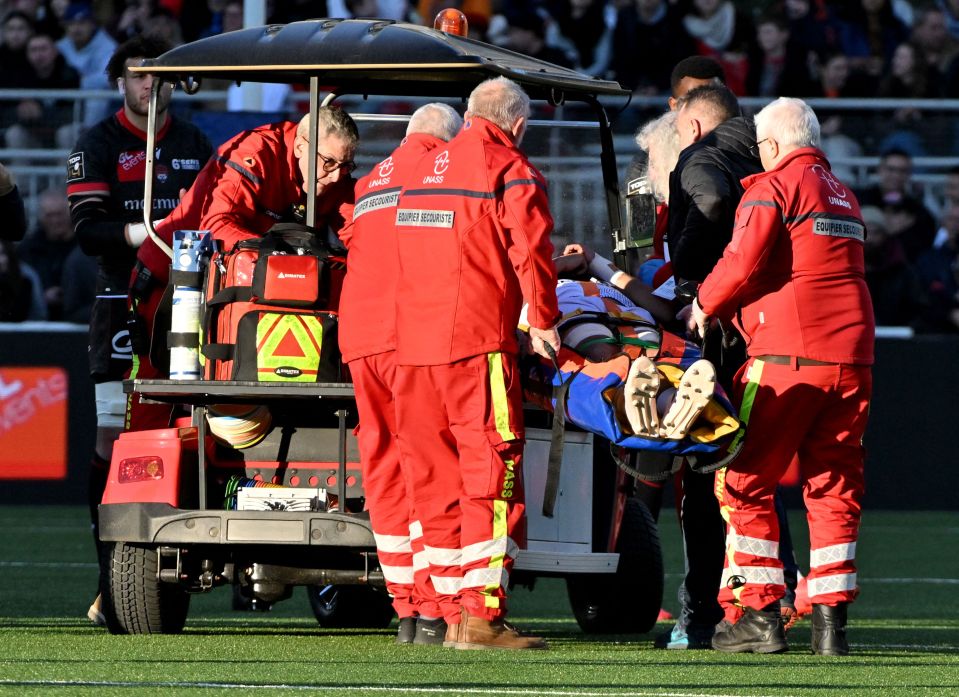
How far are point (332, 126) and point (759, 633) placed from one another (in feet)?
8.85

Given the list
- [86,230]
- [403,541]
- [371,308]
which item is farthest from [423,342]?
[86,230]

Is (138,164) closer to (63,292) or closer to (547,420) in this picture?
(547,420)

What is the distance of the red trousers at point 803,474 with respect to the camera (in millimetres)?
6582

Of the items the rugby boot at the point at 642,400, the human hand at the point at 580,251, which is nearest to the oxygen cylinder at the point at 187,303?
the human hand at the point at 580,251

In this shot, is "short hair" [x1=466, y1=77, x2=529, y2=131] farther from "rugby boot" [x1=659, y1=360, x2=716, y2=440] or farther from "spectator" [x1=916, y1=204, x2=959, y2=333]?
"spectator" [x1=916, y1=204, x2=959, y2=333]

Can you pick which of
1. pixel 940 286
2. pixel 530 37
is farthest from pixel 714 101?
pixel 530 37

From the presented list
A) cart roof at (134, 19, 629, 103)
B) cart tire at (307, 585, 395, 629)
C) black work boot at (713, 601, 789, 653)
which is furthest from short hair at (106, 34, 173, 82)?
black work boot at (713, 601, 789, 653)

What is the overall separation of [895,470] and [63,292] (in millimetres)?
6527

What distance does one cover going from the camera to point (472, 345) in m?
6.54

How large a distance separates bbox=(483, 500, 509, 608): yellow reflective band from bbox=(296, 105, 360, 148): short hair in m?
1.92

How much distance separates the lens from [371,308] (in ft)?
22.4

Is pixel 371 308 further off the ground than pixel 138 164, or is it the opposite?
pixel 138 164

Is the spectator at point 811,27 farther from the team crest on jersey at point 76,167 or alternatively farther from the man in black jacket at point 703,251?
the man in black jacket at point 703,251

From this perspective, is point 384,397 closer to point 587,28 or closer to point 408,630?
point 408,630
